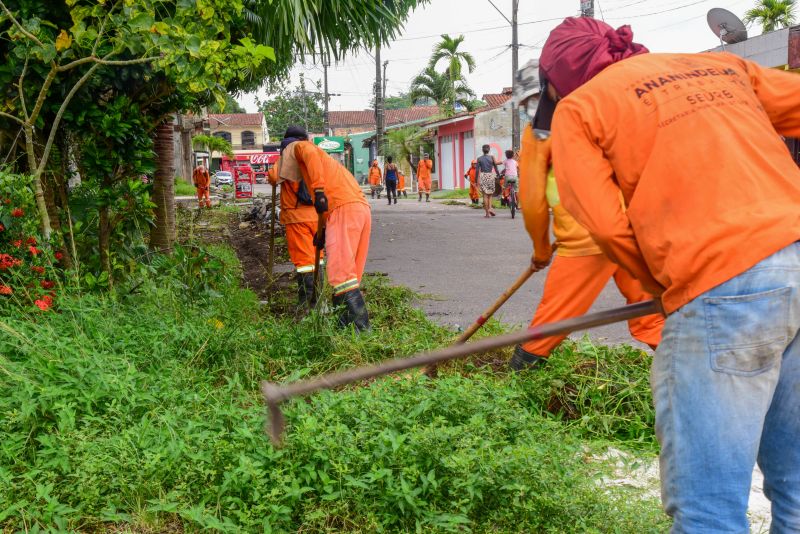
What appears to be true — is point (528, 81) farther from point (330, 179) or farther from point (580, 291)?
point (330, 179)

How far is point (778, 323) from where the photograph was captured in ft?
6.10

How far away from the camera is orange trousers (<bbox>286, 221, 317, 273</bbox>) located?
696 centimetres

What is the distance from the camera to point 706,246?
1.87 meters

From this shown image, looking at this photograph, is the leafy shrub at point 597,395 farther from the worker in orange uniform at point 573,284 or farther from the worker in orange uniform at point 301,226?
the worker in orange uniform at point 301,226

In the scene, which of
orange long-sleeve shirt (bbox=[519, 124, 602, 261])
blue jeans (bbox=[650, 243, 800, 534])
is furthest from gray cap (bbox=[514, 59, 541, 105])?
blue jeans (bbox=[650, 243, 800, 534])

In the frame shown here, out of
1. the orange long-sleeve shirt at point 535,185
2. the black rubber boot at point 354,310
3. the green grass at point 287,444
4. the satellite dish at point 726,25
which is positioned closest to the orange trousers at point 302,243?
the black rubber boot at point 354,310

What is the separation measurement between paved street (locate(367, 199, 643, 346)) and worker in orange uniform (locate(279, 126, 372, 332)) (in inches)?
38.6

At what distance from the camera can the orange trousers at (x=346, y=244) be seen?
19.1 ft

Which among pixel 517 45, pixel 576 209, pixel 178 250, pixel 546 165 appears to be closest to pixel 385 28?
pixel 178 250

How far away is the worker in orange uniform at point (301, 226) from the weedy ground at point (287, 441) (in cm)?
239

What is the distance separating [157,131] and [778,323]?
6738mm

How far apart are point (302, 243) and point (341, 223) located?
1039 millimetres

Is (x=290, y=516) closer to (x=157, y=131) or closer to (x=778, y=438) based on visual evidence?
(x=778, y=438)

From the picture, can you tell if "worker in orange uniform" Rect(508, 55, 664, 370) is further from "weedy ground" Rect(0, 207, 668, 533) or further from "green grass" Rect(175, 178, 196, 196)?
"green grass" Rect(175, 178, 196, 196)
